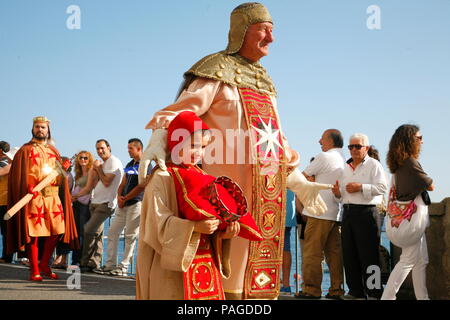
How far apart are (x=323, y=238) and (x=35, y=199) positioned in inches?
135

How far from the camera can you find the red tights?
6.97m

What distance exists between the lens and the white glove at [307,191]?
436 cm

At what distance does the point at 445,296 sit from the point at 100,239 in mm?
5044

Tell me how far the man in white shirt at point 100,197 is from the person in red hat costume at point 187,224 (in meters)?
5.40

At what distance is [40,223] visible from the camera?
7.00m

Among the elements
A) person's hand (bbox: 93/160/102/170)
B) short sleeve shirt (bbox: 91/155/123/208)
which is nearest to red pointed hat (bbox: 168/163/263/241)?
short sleeve shirt (bbox: 91/155/123/208)

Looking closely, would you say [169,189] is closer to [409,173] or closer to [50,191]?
[409,173]

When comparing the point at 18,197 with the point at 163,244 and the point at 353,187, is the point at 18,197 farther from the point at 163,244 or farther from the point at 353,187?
the point at 163,244

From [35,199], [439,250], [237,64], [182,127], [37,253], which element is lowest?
[37,253]

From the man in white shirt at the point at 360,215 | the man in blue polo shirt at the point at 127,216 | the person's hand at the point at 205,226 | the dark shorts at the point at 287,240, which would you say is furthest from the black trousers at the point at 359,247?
the person's hand at the point at 205,226

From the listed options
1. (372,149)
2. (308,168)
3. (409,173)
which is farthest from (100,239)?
(409,173)

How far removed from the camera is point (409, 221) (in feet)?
18.1

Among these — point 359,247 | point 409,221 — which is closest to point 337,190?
point 359,247

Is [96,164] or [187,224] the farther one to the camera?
[96,164]
